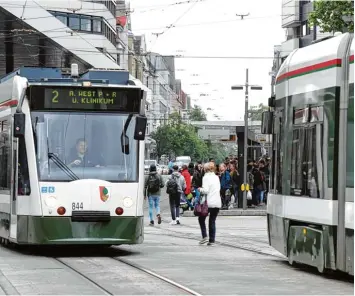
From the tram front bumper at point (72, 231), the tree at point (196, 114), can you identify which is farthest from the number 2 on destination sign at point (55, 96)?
the tree at point (196, 114)

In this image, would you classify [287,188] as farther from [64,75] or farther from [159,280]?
[64,75]

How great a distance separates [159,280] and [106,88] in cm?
509

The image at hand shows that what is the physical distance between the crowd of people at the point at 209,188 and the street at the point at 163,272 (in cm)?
92

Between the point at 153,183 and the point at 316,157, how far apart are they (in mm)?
13726

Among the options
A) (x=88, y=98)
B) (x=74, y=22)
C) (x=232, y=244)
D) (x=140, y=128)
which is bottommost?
(x=232, y=244)

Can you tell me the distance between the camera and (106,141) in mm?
16891

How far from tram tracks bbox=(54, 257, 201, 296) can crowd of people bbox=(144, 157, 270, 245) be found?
357cm

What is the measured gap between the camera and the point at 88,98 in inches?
674

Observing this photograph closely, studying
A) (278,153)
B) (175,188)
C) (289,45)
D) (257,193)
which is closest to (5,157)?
(278,153)

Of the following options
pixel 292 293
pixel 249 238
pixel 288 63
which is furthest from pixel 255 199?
pixel 292 293

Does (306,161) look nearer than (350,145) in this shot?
No

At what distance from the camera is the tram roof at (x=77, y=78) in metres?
17.2

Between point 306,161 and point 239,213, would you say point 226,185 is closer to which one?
point 239,213

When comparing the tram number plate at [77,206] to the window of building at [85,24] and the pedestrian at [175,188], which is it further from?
the window of building at [85,24]
